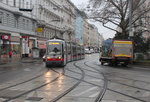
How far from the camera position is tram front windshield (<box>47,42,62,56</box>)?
27.5 meters

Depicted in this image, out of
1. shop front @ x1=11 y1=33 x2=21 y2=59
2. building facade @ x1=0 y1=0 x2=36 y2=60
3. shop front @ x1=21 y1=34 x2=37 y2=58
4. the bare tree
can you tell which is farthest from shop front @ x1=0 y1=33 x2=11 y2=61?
the bare tree

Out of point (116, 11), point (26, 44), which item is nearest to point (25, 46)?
point (26, 44)

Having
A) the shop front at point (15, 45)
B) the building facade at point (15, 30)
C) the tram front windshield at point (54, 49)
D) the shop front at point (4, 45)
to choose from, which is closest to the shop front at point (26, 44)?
the building facade at point (15, 30)

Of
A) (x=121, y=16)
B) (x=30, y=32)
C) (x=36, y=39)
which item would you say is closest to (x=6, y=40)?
(x=30, y=32)

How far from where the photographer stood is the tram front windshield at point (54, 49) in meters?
27.5

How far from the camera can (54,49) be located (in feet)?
90.7

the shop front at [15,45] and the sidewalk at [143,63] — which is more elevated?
the shop front at [15,45]

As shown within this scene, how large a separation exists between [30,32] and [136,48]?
2600 cm

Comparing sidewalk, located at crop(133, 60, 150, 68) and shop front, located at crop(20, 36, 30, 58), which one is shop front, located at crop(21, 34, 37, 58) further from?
sidewalk, located at crop(133, 60, 150, 68)

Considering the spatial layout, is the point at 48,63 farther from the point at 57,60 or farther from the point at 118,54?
the point at 118,54

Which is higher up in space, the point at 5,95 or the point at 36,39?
the point at 36,39

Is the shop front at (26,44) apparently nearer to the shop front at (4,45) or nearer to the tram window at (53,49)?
the shop front at (4,45)

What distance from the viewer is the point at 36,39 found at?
61.6 meters

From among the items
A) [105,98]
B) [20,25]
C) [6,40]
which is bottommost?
[105,98]
